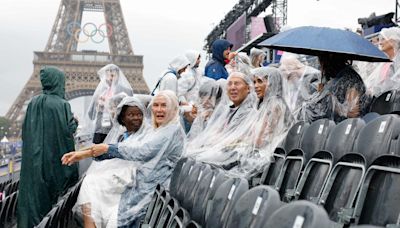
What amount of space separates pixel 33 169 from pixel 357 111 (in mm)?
2674

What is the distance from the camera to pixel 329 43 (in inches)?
181

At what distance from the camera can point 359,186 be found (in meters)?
2.73

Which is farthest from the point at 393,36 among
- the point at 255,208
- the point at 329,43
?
the point at 255,208

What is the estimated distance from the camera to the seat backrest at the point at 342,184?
111 inches

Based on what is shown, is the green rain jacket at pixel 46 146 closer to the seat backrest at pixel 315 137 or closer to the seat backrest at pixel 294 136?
the seat backrest at pixel 294 136

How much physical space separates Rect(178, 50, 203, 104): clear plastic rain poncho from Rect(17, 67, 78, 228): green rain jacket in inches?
83.0

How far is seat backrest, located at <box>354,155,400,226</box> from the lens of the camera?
8.26 ft

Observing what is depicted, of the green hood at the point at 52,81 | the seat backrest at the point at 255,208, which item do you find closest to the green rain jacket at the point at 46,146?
the green hood at the point at 52,81

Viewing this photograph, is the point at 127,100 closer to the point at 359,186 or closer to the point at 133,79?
the point at 359,186

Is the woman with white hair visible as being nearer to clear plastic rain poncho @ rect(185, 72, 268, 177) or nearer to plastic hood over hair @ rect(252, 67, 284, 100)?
clear plastic rain poncho @ rect(185, 72, 268, 177)

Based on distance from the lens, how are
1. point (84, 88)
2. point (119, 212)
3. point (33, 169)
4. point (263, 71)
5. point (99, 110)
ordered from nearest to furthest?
point (119, 212) → point (263, 71) → point (33, 169) → point (99, 110) → point (84, 88)

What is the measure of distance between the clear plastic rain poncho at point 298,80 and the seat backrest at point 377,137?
2141 mm

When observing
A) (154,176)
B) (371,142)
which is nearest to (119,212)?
(154,176)

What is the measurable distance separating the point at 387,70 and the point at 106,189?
300 centimetres
